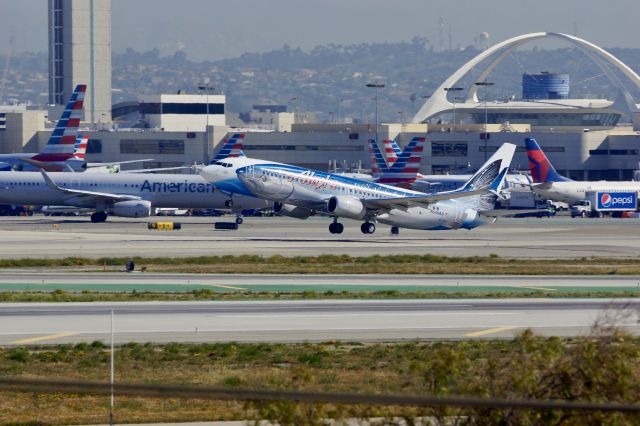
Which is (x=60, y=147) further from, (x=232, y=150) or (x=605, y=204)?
(x=605, y=204)

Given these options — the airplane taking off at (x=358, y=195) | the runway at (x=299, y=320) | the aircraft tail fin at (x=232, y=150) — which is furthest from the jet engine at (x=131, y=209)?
the runway at (x=299, y=320)

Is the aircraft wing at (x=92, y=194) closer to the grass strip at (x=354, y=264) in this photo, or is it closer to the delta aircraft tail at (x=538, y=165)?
the grass strip at (x=354, y=264)

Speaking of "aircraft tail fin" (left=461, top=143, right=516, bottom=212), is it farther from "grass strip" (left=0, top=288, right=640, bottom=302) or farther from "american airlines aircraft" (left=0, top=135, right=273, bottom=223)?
"grass strip" (left=0, top=288, right=640, bottom=302)

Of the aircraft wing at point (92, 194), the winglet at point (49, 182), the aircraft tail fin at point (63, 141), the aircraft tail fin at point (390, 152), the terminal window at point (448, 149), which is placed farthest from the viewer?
the terminal window at point (448, 149)

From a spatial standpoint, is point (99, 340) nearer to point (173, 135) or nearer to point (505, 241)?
point (505, 241)

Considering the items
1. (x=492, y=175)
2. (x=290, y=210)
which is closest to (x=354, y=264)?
(x=290, y=210)

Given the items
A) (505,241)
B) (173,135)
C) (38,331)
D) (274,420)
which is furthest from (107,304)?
(173,135)
